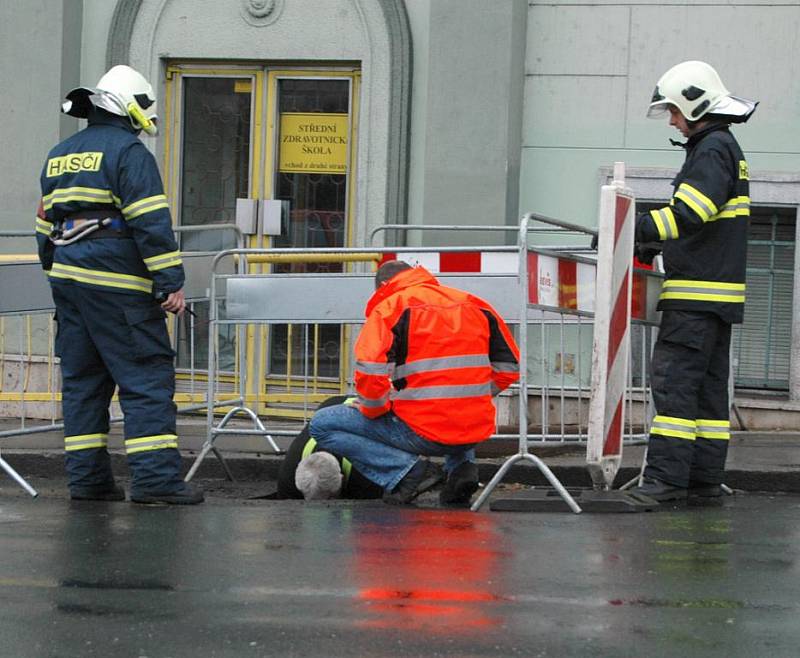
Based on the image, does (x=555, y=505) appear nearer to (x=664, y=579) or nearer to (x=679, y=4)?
(x=664, y=579)

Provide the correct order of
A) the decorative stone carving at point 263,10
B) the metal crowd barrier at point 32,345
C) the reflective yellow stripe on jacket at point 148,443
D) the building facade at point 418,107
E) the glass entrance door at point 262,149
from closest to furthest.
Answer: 1. the reflective yellow stripe on jacket at point 148,443
2. the metal crowd barrier at point 32,345
3. the building facade at point 418,107
4. the decorative stone carving at point 263,10
5. the glass entrance door at point 262,149

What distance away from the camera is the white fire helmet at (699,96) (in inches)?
269

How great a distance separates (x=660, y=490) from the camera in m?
6.82

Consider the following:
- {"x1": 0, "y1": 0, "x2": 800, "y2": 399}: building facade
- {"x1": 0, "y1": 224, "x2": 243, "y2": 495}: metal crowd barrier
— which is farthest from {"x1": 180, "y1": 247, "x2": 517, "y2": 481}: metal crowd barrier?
{"x1": 0, "y1": 0, "x2": 800, "y2": 399}: building facade

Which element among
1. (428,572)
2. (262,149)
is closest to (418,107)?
(262,149)

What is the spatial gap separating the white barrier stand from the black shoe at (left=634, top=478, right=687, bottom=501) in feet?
0.63

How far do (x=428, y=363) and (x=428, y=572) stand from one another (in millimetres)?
1902

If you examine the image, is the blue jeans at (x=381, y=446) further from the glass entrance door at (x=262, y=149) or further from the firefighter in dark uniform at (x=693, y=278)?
the glass entrance door at (x=262, y=149)

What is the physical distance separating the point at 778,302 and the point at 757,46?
1.57m

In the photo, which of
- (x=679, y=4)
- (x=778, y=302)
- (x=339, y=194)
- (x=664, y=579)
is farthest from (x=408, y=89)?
(x=664, y=579)

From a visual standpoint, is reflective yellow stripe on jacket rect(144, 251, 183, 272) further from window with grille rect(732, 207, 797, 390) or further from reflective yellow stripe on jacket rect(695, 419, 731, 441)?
window with grille rect(732, 207, 797, 390)

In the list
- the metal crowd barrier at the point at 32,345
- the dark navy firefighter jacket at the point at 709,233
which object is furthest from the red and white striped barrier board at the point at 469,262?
the dark navy firefighter jacket at the point at 709,233

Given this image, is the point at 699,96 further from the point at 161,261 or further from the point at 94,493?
the point at 94,493

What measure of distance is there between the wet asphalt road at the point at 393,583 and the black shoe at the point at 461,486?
0.40 metres
